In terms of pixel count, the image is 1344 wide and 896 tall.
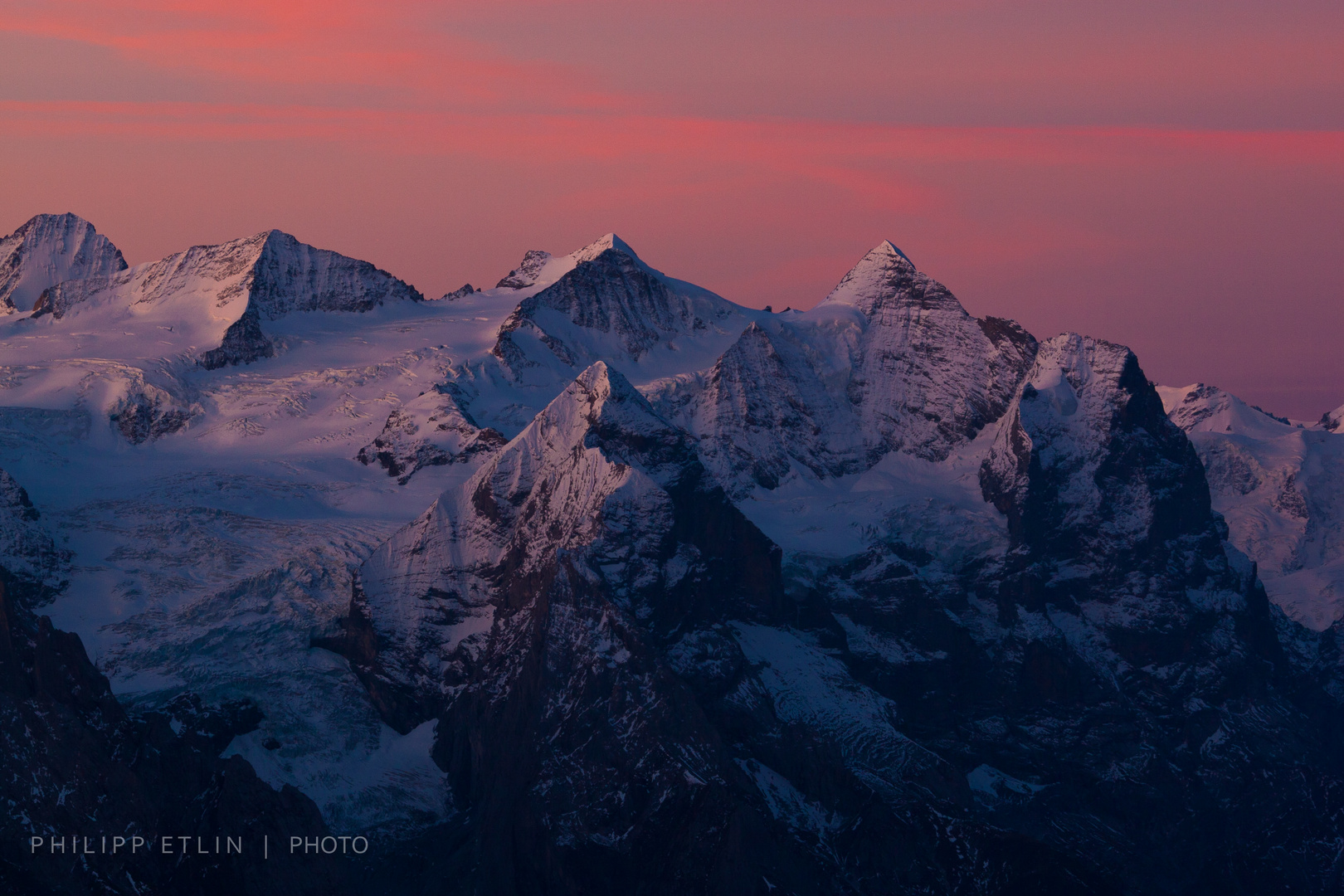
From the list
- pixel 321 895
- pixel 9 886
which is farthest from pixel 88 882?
pixel 321 895

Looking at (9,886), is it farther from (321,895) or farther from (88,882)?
(321,895)

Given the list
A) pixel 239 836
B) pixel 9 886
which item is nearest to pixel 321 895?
pixel 239 836

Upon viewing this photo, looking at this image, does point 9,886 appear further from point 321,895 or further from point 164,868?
point 321,895

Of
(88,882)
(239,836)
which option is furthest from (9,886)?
(239,836)

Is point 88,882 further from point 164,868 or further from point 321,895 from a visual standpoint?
point 321,895
